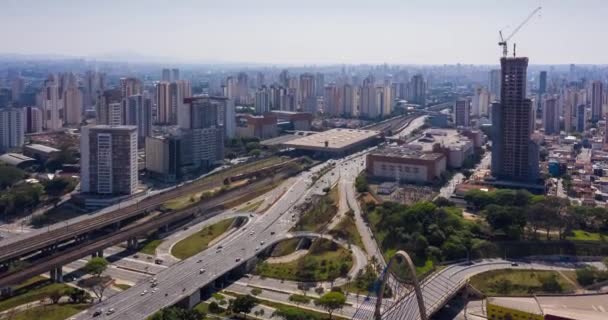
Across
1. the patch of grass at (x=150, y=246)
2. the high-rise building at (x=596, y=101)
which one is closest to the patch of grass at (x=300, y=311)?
the patch of grass at (x=150, y=246)

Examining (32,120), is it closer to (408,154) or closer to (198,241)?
(408,154)

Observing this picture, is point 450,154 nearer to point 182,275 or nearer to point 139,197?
point 139,197

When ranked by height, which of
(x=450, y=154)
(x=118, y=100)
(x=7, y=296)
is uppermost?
(x=118, y=100)

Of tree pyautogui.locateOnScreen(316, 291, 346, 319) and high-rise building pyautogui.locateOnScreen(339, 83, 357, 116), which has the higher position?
high-rise building pyautogui.locateOnScreen(339, 83, 357, 116)

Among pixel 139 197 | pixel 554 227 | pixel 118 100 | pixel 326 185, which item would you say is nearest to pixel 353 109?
pixel 118 100

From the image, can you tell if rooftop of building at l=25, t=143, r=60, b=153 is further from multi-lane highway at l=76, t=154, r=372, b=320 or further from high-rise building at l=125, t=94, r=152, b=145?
multi-lane highway at l=76, t=154, r=372, b=320

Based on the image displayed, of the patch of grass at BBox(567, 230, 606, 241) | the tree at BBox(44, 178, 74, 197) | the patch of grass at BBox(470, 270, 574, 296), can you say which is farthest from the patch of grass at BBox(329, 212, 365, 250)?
the tree at BBox(44, 178, 74, 197)
